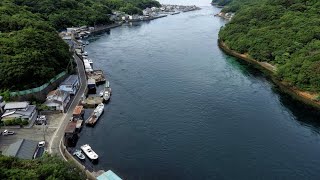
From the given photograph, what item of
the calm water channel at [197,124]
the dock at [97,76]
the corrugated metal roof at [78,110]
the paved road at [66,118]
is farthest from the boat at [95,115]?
the dock at [97,76]

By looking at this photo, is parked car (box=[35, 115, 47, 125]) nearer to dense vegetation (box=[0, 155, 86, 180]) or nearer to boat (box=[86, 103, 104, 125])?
boat (box=[86, 103, 104, 125])

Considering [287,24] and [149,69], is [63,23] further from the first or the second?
[287,24]

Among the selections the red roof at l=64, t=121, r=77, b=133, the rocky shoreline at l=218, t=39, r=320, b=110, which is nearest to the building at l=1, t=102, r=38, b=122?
the red roof at l=64, t=121, r=77, b=133

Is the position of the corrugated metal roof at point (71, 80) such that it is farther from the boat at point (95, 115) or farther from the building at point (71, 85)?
the boat at point (95, 115)

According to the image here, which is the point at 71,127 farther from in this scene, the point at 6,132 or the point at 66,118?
the point at 6,132

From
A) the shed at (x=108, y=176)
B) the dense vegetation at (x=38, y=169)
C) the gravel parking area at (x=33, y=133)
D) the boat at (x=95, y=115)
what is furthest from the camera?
the boat at (x=95, y=115)
